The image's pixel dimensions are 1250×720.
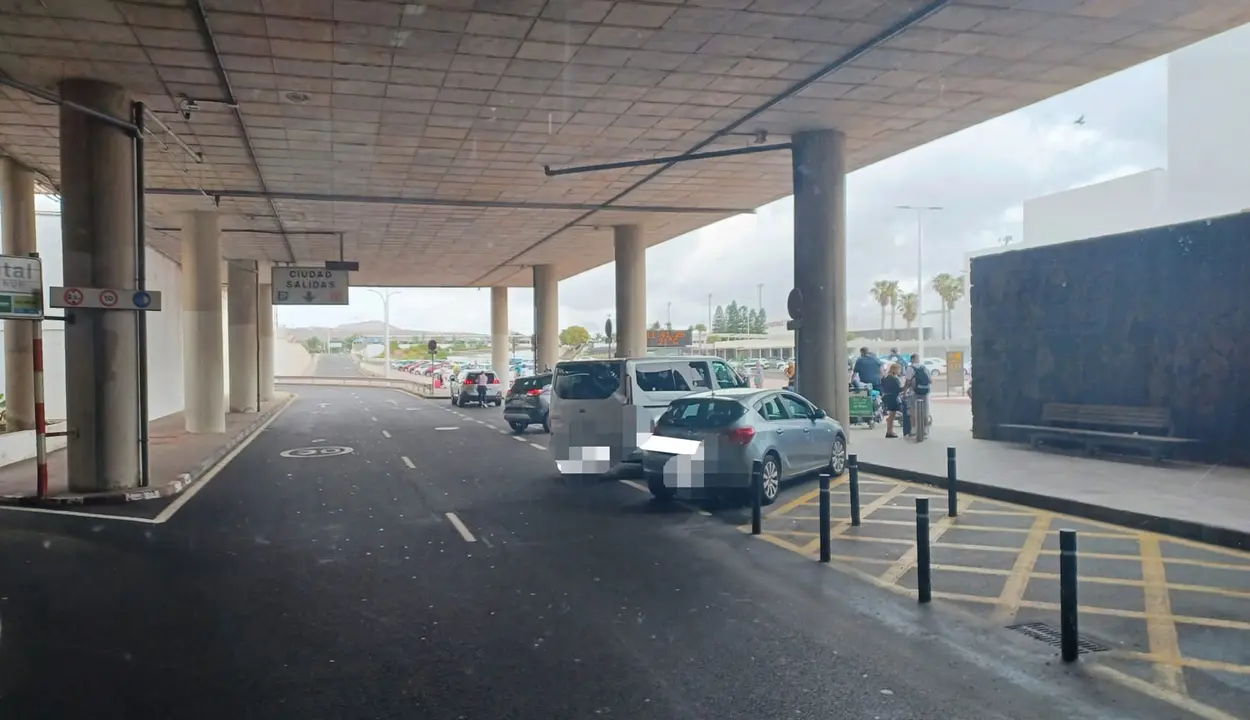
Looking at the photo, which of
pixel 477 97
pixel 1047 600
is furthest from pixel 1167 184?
pixel 1047 600

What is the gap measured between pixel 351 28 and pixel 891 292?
73.6 metres

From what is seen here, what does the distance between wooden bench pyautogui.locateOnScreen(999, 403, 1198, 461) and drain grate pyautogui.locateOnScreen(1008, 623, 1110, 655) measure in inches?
Result: 365

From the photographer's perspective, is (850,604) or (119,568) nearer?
A: (850,604)

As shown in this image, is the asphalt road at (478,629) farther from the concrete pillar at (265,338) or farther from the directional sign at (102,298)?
the concrete pillar at (265,338)

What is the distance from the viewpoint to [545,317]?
3928 cm

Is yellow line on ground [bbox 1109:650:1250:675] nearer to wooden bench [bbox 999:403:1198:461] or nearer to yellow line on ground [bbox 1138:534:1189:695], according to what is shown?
yellow line on ground [bbox 1138:534:1189:695]

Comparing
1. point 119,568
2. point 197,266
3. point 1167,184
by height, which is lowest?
point 119,568

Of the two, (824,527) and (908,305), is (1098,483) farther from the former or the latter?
(908,305)

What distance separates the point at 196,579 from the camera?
8.16 m

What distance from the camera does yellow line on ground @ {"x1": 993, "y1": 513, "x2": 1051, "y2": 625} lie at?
684 centimetres

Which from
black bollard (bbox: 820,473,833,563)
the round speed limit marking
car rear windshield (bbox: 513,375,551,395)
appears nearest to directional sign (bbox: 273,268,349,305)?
car rear windshield (bbox: 513,375,551,395)

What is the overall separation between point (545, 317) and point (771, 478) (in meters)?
28.2

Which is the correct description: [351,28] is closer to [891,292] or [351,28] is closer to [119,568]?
[119,568]

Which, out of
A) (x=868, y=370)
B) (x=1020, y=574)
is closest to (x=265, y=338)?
(x=868, y=370)
